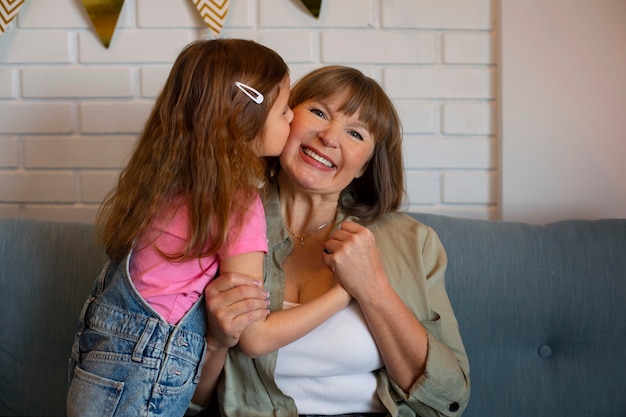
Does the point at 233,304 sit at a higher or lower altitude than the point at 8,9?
lower

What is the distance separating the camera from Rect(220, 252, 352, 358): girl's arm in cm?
141

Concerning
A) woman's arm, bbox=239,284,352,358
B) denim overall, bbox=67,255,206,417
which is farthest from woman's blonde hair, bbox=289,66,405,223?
denim overall, bbox=67,255,206,417

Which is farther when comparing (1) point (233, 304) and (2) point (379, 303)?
(2) point (379, 303)

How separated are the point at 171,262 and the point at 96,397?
28 centimetres

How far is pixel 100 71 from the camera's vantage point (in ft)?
6.89

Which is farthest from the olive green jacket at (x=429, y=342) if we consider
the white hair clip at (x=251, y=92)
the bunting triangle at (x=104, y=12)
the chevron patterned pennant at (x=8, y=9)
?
the chevron patterned pennant at (x=8, y=9)

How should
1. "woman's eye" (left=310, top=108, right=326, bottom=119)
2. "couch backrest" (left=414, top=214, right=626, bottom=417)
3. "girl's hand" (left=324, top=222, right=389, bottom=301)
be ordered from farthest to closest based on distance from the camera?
"couch backrest" (left=414, top=214, right=626, bottom=417) < "woman's eye" (left=310, top=108, right=326, bottom=119) < "girl's hand" (left=324, top=222, right=389, bottom=301)

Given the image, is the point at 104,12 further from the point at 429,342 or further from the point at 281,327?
the point at 429,342

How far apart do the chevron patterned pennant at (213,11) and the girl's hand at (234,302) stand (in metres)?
0.89

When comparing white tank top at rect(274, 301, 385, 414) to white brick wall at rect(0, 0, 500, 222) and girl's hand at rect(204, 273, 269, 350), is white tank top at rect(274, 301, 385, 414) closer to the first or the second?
girl's hand at rect(204, 273, 269, 350)

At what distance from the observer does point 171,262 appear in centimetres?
138

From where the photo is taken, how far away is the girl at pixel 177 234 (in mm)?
1349

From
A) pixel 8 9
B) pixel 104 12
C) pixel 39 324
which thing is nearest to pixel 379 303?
pixel 39 324

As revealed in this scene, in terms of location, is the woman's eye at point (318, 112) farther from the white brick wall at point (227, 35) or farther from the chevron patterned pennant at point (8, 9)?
the chevron patterned pennant at point (8, 9)
